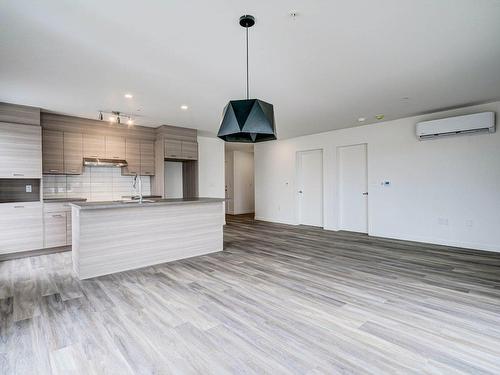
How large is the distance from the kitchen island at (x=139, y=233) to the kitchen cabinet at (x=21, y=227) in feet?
4.62

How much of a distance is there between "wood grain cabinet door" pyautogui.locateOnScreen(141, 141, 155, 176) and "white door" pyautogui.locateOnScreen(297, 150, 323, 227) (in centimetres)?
408

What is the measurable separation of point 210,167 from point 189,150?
1.26 meters

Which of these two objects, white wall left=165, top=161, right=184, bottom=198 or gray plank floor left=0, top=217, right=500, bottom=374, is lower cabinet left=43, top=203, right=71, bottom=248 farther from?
white wall left=165, top=161, right=184, bottom=198

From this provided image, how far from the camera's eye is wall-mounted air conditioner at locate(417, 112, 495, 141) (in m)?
4.74

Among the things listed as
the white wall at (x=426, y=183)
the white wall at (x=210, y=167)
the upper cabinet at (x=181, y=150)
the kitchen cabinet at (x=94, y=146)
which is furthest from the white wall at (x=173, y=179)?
the white wall at (x=426, y=183)

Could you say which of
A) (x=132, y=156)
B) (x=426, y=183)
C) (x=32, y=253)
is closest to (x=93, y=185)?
(x=132, y=156)

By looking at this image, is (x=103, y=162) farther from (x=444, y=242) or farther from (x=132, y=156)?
(x=444, y=242)

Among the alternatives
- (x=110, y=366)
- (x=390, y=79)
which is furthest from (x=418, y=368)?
(x=390, y=79)

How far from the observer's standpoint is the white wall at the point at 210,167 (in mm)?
7793

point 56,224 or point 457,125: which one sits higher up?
point 457,125

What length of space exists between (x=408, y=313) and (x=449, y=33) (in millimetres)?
2722

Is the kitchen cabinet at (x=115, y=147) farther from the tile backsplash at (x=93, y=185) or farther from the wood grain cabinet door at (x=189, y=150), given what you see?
the wood grain cabinet door at (x=189, y=150)

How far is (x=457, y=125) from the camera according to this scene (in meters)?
4.99

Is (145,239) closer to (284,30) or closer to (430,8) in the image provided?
(284,30)
